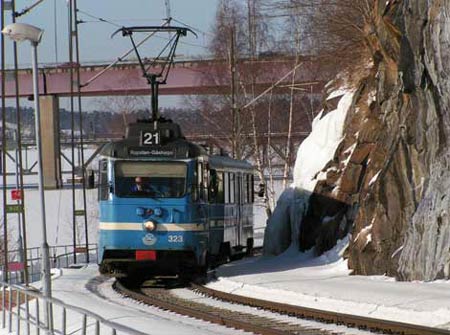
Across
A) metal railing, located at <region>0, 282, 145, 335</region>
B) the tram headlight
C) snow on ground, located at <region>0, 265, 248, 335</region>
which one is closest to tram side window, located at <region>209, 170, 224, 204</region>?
the tram headlight

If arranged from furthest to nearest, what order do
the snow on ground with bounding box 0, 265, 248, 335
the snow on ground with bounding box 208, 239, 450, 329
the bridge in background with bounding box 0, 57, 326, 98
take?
the bridge in background with bounding box 0, 57, 326, 98, the snow on ground with bounding box 208, 239, 450, 329, the snow on ground with bounding box 0, 265, 248, 335

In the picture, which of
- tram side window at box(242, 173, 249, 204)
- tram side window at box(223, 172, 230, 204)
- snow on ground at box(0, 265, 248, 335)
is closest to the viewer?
snow on ground at box(0, 265, 248, 335)

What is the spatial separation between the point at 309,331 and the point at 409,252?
7007 millimetres

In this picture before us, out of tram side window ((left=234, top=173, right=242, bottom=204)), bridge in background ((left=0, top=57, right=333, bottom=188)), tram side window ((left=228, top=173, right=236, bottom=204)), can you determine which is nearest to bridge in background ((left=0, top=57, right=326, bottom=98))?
bridge in background ((left=0, top=57, right=333, bottom=188))

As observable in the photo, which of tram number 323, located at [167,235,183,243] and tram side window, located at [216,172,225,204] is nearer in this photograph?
tram number 323, located at [167,235,183,243]

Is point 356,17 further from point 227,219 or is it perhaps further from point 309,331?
point 309,331

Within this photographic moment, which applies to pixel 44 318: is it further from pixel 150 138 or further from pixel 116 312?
pixel 150 138

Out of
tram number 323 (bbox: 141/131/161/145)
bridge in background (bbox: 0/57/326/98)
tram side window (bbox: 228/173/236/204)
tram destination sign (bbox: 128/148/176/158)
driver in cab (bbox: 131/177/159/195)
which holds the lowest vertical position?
tram side window (bbox: 228/173/236/204)

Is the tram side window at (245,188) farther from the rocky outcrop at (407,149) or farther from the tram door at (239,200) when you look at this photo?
the rocky outcrop at (407,149)

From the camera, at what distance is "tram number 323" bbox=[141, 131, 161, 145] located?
2520 cm

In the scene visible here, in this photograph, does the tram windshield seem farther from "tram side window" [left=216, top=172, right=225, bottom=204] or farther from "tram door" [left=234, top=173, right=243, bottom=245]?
"tram door" [left=234, top=173, right=243, bottom=245]

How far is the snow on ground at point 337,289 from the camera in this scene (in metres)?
17.7

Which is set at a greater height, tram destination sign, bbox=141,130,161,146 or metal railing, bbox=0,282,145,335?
tram destination sign, bbox=141,130,161,146

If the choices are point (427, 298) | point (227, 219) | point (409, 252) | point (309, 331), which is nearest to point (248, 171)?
point (227, 219)
